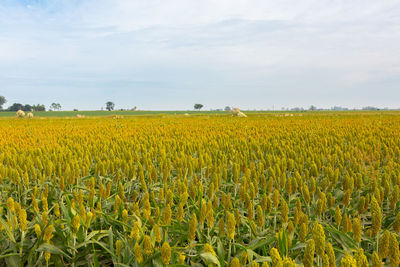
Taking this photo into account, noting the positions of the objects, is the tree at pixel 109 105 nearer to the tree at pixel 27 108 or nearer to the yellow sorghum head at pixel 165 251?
the tree at pixel 27 108

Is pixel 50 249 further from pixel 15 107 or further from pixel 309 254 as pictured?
pixel 15 107

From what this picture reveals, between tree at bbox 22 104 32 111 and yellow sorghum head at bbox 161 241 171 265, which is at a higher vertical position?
tree at bbox 22 104 32 111

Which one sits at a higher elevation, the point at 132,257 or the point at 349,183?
the point at 349,183

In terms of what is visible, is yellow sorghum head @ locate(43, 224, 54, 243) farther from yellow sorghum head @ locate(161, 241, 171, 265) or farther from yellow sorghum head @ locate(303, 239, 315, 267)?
yellow sorghum head @ locate(303, 239, 315, 267)

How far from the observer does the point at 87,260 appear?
232 centimetres

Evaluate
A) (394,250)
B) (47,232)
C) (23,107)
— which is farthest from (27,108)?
(394,250)

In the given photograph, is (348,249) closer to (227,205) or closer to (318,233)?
(318,233)

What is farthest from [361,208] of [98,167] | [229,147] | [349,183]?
[229,147]

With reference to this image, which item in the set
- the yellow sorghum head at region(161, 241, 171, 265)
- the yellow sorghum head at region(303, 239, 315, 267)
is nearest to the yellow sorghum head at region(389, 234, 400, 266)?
the yellow sorghum head at region(303, 239, 315, 267)

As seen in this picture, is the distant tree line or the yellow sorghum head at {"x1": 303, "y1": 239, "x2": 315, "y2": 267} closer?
the yellow sorghum head at {"x1": 303, "y1": 239, "x2": 315, "y2": 267}

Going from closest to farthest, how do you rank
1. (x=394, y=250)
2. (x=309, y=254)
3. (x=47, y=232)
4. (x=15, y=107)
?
(x=309, y=254), (x=394, y=250), (x=47, y=232), (x=15, y=107)

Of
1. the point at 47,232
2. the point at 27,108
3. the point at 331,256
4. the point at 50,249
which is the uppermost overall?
the point at 27,108

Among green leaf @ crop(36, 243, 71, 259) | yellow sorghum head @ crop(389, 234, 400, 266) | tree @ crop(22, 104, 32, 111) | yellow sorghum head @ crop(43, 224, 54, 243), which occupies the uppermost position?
tree @ crop(22, 104, 32, 111)

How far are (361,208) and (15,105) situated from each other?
152182 mm
